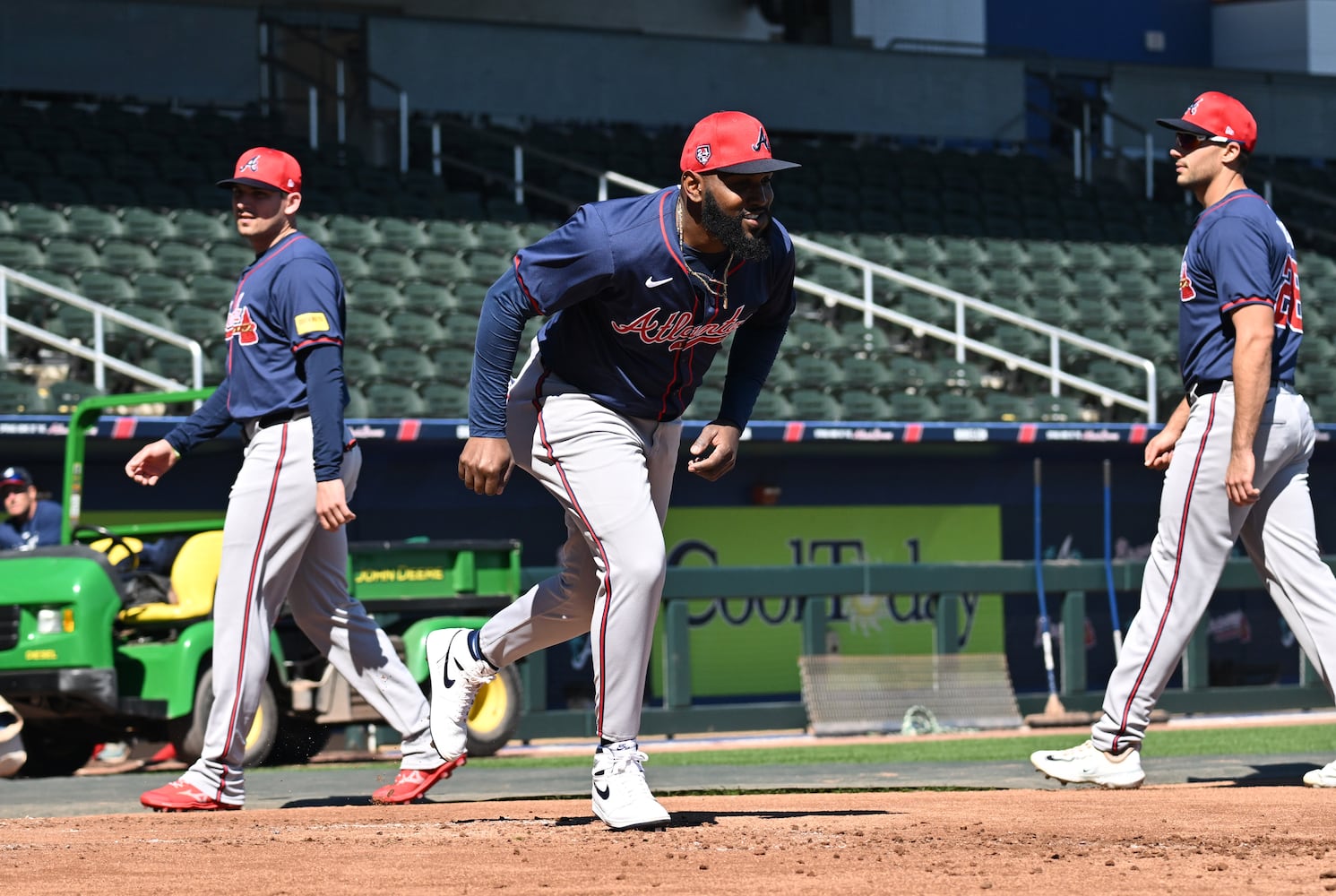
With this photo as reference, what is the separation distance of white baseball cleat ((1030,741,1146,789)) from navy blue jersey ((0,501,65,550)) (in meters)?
5.56

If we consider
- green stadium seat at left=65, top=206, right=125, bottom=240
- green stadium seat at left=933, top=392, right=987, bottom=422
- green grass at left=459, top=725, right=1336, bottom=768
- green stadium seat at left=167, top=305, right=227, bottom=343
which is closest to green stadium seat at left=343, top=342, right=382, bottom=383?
green stadium seat at left=167, top=305, right=227, bottom=343

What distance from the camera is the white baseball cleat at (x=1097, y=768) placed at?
5574mm

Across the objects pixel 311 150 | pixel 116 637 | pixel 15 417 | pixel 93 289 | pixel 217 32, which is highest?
pixel 217 32

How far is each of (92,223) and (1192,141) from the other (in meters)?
11.5

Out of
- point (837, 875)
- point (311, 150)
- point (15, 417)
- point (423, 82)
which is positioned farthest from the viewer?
point (423, 82)

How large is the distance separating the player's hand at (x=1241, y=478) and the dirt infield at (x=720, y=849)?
83cm

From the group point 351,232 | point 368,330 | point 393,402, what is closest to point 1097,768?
point 393,402

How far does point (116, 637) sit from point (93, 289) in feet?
22.5

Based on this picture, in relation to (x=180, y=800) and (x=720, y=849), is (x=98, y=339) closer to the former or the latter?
(x=180, y=800)

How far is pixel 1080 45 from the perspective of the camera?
25.4 metres

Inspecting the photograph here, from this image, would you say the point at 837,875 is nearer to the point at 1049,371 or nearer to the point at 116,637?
the point at 116,637

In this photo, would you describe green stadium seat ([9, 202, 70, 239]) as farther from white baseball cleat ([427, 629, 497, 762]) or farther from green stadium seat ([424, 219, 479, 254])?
white baseball cleat ([427, 629, 497, 762])

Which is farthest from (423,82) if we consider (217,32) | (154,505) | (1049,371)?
(154,505)

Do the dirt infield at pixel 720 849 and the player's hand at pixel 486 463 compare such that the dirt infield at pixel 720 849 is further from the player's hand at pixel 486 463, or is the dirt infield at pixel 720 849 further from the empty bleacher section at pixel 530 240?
the empty bleacher section at pixel 530 240
